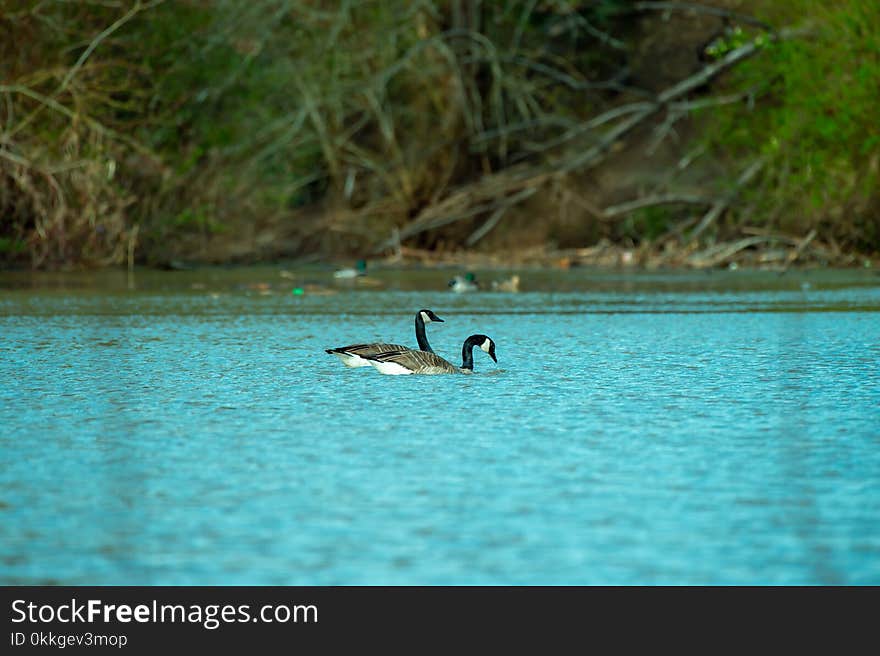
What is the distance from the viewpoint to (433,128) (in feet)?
127

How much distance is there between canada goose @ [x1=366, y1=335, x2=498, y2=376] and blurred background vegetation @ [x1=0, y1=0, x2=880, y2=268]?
1743 centimetres

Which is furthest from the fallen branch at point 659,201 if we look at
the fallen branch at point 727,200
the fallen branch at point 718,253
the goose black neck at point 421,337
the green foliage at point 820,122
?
the goose black neck at point 421,337

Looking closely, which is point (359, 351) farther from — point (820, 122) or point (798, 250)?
point (798, 250)

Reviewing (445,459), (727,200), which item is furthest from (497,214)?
(445,459)

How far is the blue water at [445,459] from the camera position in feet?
22.9

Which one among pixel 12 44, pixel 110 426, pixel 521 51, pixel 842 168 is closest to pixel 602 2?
pixel 521 51

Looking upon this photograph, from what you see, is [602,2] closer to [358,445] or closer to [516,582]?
[358,445]

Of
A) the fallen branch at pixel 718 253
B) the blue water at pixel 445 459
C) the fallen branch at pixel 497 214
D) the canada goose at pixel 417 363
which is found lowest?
the blue water at pixel 445 459

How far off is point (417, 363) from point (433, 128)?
2572 centimetres

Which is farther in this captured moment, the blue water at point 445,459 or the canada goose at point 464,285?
the canada goose at point 464,285

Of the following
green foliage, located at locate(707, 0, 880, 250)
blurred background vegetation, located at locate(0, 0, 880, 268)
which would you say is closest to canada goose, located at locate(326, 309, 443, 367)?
blurred background vegetation, located at locate(0, 0, 880, 268)

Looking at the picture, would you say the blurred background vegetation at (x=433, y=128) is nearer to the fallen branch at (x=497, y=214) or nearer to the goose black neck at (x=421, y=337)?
the fallen branch at (x=497, y=214)

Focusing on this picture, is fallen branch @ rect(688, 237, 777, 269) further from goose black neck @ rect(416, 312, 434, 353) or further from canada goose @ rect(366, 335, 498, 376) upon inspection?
canada goose @ rect(366, 335, 498, 376)

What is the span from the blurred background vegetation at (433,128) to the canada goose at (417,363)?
1743 centimetres
